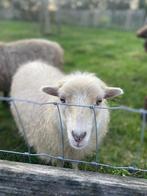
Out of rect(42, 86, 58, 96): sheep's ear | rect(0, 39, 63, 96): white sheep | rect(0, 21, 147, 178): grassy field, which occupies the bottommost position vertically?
rect(0, 21, 147, 178): grassy field

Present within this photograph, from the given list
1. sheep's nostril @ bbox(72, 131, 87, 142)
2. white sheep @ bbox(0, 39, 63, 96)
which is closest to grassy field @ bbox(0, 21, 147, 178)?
sheep's nostril @ bbox(72, 131, 87, 142)

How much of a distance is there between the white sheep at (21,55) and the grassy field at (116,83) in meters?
0.55

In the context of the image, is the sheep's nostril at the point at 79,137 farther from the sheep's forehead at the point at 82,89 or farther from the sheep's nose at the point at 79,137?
the sheep's forehead at the point at 82,89

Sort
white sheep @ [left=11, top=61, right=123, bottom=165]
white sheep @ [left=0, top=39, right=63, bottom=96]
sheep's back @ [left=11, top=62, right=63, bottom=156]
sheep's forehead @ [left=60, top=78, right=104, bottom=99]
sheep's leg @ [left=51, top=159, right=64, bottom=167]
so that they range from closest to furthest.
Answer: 1. white sheep @ [left=11, top=61, right=123, bottom=165]
2. sheep's forehead @ [left=60, top=78, right=104, bottom=99]
3. sheep's leg @ [left=51, top=159, right=64, bottom=167]
4. sheep's back @ [left=11, top=62, right=63, bottom=156]
5. white sheep @ [left=0, top=39, right=63, bottom=96]

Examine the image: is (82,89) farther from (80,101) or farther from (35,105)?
(35,105)

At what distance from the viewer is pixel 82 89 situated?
3223mm

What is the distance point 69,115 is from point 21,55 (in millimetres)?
3963

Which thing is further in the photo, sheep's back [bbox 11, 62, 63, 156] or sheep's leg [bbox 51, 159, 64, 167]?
sheep's back [bbox 11, 62, 63, 156]

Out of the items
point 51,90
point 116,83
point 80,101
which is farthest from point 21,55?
point 80,101

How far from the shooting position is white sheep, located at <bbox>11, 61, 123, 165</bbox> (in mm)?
2980

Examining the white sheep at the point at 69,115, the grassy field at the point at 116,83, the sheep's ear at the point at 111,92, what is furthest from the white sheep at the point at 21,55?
the sheep's ear at the point at 111,92

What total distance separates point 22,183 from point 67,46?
10294 mm

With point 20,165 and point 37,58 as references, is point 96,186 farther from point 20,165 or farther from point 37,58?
point 37,58

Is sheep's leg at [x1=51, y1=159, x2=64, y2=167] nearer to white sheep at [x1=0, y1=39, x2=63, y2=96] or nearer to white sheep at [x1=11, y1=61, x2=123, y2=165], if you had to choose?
white sheep at [x1=11, y1=61, x2=123, y2=165]
